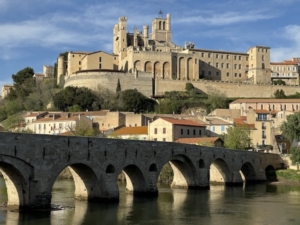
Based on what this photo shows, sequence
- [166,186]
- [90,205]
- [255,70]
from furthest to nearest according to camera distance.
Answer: [255,70]
[166,186]
[90,205]

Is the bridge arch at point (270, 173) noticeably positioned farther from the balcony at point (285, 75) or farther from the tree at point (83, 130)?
the balcony at point (285, 75)

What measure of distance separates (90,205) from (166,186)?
15778mm

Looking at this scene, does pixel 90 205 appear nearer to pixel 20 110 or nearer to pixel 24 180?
pixel 24 180

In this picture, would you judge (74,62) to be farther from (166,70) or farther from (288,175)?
(288,175)

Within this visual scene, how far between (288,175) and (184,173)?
1629 centimetres

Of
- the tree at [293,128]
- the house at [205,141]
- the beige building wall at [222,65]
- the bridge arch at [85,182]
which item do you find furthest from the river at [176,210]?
the beige building wall at [222,65]

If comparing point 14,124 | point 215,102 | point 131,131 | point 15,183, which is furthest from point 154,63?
point 15,183

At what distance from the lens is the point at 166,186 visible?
153ft

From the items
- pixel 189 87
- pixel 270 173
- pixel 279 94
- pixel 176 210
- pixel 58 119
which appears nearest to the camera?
pixel 176 210

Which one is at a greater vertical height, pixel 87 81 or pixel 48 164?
pixel 87 81

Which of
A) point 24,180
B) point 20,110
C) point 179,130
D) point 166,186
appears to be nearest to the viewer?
point 24,180

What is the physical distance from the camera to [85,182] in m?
33.1

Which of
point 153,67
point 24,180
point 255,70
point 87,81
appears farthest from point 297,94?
point 24,180

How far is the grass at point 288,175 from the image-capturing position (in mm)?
54281
